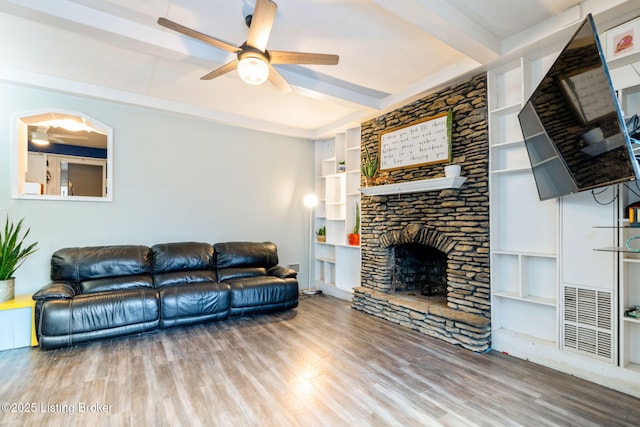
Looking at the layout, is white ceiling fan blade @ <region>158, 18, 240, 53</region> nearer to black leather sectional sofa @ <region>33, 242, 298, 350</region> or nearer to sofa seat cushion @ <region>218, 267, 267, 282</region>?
black leather sectional sofa @ <region>33, 242, 298, 350</region>

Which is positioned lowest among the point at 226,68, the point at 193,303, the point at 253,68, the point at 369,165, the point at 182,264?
the point at 193,303

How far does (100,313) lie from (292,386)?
2.17 metres

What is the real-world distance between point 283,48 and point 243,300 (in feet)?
9.52

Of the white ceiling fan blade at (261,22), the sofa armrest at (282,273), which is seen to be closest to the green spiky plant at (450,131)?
the white ceiling fan blade at (261,22)

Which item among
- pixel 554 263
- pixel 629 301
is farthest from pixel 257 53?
pixel 629 301

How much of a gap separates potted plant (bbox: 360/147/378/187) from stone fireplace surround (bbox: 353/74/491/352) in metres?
0.13

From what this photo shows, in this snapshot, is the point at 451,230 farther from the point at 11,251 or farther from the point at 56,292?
the point at 11,251

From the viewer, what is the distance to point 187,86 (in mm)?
3787

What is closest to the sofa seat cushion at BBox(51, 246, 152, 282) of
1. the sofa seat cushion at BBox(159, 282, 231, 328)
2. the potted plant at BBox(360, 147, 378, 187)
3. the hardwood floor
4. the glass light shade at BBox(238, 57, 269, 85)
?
the sofa seat cushion at BBox(159, 282, 231, 328)

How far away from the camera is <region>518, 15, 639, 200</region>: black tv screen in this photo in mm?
1682

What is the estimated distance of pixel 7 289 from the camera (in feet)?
10.4

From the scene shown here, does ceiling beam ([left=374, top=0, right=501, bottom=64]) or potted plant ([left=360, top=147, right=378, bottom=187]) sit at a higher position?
ceiling beam ([left=374, top=0, right=501, bottom=64])

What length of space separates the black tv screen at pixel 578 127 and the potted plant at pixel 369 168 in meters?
1.94

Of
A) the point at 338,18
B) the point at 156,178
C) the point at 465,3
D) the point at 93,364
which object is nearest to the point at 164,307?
the point at 93,364
